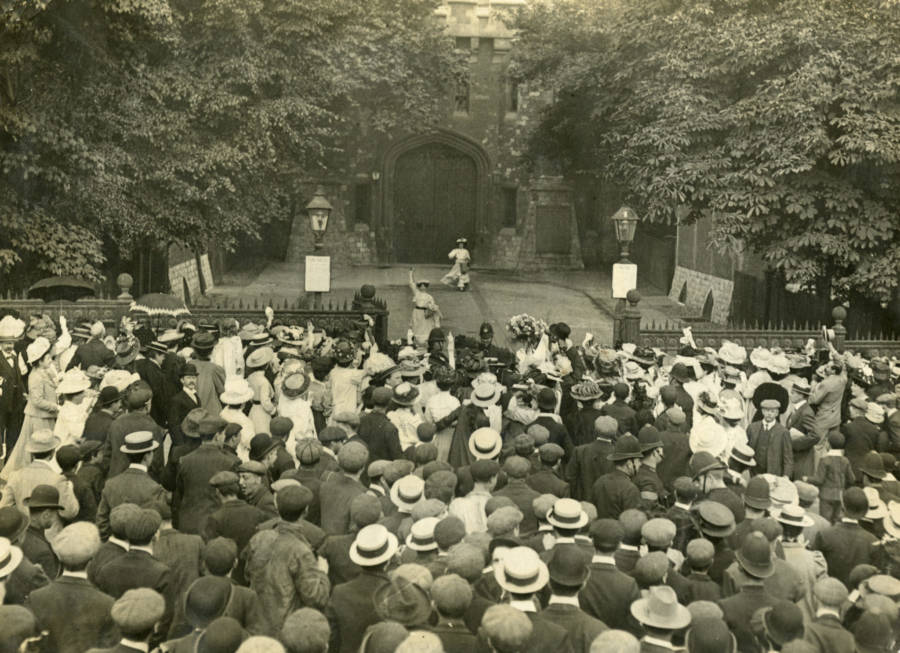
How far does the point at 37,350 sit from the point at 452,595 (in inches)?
264

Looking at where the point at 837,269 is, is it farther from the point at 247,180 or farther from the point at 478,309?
the point at 247,180

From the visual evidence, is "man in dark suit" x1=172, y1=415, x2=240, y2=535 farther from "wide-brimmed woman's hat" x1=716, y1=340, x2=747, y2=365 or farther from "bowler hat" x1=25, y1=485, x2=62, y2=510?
"wide-brimmed woman's hat" x1=716, y1=340, x2=747, y2=365

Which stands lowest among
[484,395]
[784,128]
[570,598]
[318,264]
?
[570,598]

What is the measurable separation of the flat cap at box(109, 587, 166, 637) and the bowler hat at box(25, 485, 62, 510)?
5.32 feet

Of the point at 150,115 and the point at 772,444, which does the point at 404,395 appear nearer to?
the point at 772,444

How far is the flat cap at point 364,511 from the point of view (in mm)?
5578

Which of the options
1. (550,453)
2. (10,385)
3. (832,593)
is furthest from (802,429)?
(10,385)

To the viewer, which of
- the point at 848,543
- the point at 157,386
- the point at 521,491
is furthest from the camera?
the point at 157,386

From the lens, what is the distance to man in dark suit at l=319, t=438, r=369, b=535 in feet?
20.8

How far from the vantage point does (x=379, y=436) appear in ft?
25.8

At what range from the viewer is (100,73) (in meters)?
16.2

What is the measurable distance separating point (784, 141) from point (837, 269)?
277 cm

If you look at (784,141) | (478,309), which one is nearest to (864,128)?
(784,141)

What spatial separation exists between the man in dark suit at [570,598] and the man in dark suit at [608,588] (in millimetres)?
244
